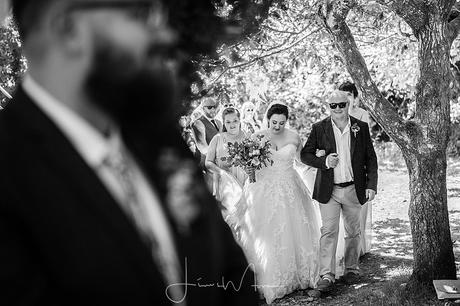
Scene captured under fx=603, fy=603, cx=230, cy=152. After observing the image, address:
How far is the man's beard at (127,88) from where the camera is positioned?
87cm

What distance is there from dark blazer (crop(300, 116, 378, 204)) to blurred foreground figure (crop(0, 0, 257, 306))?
17.5 ft

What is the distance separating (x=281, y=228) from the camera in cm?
637

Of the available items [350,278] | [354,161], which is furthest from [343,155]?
[350,278]

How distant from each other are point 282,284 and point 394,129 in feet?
6.64

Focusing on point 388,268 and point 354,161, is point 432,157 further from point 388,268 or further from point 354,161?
point 388,268

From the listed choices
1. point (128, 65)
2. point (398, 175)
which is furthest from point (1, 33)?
point (398, 175)

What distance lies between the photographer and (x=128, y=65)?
2.93ft

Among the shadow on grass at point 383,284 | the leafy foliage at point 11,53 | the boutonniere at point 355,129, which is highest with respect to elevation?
the leafy foliage at point 11,53

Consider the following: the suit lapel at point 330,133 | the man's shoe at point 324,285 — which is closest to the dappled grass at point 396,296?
the man's shoe at point 324,285

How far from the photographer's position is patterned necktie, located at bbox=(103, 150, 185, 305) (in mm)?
938

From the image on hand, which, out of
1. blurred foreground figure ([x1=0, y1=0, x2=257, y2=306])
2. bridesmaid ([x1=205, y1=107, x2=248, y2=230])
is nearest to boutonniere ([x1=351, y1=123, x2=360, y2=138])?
bridesmaid ([x1=205, y1=107, x2=248, y2=230])

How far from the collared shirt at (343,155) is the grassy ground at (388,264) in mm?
1168

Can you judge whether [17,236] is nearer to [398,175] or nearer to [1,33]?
[1,33]

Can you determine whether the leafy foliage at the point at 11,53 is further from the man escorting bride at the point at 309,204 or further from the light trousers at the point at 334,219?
the light trousers at the point at 334,219
